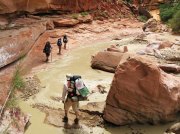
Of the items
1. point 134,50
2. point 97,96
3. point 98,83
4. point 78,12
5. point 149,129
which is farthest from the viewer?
point 78,12

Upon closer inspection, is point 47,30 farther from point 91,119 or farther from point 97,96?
point 91,119

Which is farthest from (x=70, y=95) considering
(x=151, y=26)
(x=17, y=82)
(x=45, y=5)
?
(x=151, y=26)

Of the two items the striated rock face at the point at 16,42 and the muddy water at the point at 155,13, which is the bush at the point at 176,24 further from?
the striated rock face at the point at 16,42

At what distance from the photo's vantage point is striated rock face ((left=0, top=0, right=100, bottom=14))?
77.9 ft

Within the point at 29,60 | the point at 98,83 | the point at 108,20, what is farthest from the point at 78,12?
the point at 98,83

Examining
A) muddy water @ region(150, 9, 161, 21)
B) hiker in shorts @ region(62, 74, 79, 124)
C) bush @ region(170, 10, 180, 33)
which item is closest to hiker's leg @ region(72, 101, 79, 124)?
hiker in shorts @ region(62, 74, 79, 124)

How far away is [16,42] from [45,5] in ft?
29.8

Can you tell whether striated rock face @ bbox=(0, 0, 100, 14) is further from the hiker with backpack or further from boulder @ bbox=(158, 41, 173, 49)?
the hiker with backpack

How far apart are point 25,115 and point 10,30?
1096 centimetres

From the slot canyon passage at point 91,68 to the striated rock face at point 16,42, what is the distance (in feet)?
0.14

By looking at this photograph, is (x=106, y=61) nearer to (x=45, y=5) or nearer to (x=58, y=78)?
(x=58, y=78)

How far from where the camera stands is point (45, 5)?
86.0 ft

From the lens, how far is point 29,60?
1803cm

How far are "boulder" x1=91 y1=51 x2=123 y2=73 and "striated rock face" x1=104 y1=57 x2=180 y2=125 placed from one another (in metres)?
5.74
